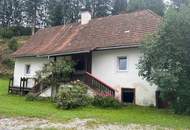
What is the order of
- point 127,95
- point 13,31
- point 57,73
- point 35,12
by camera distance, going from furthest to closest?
1. point 35,12
2. point 13,31
3. point 57,73
4. point 127,95

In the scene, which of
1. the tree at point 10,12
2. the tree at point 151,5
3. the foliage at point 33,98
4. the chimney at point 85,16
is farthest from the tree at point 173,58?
the tree at point 10,12

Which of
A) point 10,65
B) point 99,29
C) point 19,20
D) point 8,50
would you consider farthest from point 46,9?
point 99,29

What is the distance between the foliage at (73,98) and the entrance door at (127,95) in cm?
321

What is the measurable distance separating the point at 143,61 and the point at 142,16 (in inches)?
302

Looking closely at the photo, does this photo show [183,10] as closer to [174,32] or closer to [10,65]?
[174,32]

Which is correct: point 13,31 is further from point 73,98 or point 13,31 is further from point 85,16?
point 73,98

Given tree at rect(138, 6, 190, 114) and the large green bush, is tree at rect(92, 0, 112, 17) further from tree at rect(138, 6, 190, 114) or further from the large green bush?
tree at rect(138, 6, 190, 114)

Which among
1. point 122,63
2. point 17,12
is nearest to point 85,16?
point 122,63

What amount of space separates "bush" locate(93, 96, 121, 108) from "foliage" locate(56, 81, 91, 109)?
50cm

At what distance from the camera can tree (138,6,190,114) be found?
16.1 metres

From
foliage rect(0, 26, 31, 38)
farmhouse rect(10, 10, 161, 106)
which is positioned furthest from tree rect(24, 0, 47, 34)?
farmhouse rect(10, 10, 161, 106)

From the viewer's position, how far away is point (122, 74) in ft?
71.6

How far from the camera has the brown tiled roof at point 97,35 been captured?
22.1 m

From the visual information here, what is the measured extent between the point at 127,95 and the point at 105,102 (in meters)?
3.30
